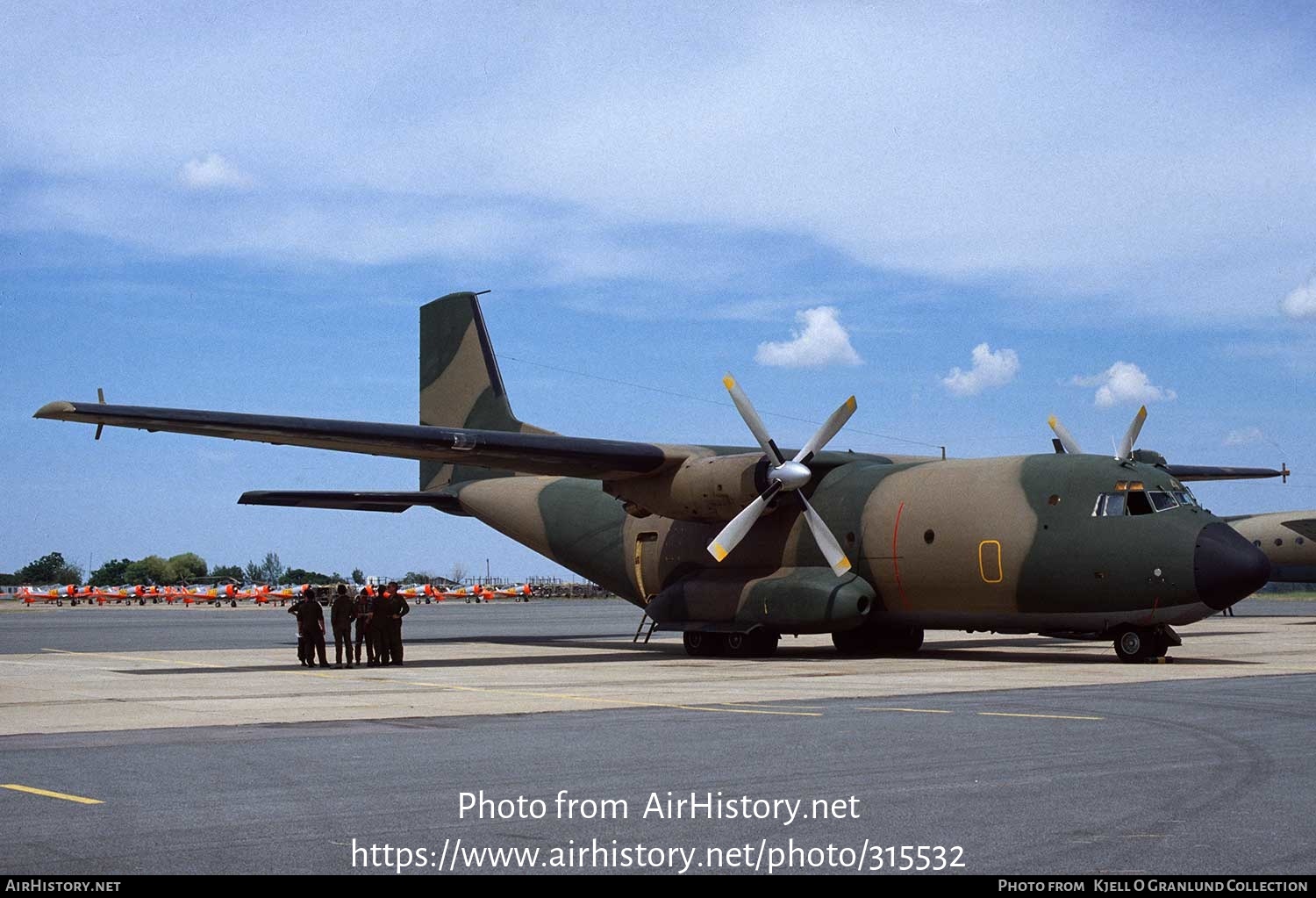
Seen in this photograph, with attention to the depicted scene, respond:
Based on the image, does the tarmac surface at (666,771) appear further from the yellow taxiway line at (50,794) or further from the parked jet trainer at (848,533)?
the parked jet trainer at (848,533)

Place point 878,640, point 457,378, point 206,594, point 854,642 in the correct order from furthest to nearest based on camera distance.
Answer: point 206,594
point 457,378
point 854,642
point 878,640

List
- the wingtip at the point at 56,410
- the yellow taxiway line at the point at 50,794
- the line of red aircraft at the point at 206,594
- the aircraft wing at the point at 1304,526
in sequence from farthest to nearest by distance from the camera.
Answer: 1. the line of red aircraft at the point at 206,594
2. the aircraft wing at the point at 1304,526
3. the wingtip at the point at 56,410
4. the yellow taxiway line at the point at 50,794

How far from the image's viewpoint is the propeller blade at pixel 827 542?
25609mm

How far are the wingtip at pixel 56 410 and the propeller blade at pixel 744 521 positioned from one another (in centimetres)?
1127

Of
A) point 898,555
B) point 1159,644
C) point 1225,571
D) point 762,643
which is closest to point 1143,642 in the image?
point 1159,644

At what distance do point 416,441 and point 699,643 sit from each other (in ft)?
24.5

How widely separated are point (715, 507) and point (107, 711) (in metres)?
13.4

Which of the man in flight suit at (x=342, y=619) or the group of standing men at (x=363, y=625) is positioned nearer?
the group of standing men at (x=363, y=625)

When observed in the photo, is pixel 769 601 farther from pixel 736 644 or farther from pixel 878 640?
pixel 878 640

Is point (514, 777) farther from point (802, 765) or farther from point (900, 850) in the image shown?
point (900, 850)

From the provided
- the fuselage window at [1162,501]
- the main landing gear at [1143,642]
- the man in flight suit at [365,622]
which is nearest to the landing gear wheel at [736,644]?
the man in flight suit at [365,622]

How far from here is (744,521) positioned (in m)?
26.1

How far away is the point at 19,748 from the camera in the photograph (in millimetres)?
12086

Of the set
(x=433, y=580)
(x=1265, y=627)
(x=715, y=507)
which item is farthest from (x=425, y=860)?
(x=433, y=580)
